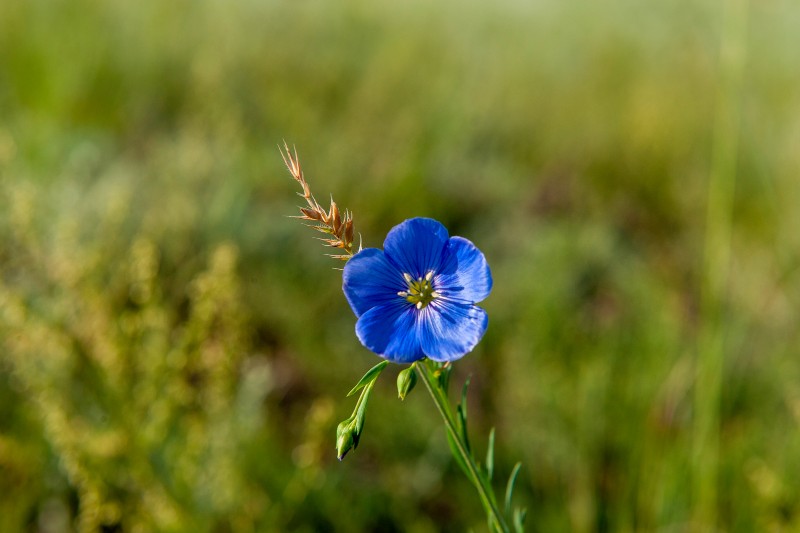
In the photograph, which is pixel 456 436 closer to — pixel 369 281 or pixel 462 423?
pixel 462 423

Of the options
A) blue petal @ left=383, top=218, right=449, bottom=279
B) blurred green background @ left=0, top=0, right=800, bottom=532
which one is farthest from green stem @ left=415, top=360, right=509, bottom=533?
blurred green background @ left=0, top=0, right=800, bottom=532

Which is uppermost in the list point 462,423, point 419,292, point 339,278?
point 419,292

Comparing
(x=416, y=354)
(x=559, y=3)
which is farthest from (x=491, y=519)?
(x=559, y=3)

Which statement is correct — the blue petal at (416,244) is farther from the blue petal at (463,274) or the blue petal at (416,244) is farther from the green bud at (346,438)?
the green bud at (346,438)

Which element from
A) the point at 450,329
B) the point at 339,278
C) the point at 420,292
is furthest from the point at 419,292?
the point at 339,278

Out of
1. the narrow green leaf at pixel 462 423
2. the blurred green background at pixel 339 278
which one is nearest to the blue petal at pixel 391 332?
the narrow green leaf at pixel 462 423

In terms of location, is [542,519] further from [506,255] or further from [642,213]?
[642,213]
